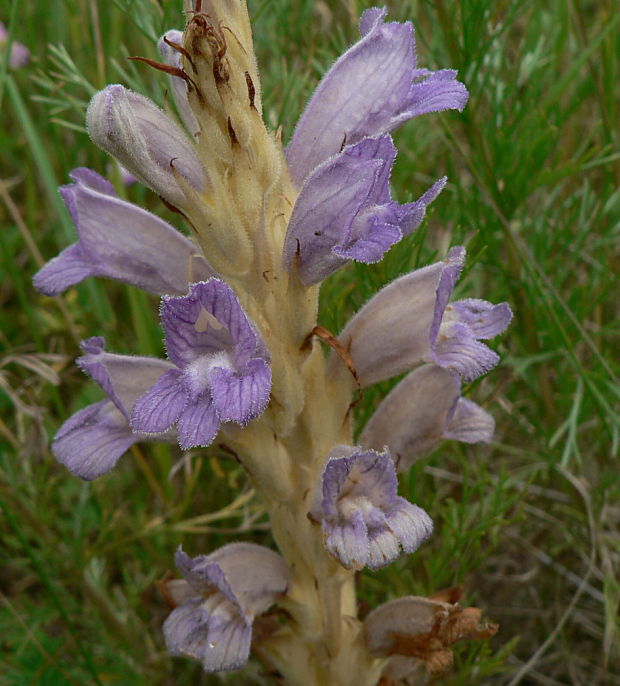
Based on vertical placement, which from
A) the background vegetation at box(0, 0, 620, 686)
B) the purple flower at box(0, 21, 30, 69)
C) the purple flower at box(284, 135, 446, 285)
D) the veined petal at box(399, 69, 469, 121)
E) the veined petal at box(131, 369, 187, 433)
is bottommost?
the background vegetation at box(0, 0, 620, 686)

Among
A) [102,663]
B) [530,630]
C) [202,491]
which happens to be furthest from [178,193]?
[530,630]

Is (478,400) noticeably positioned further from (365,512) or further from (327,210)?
(327,210)

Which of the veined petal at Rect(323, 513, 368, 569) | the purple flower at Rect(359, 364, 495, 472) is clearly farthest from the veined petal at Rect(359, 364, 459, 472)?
the veined petal at Rect(323, 513, 368, 569)

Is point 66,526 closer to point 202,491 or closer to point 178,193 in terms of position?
point 202,491

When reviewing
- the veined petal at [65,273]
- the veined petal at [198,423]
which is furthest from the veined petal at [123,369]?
the veined petal at [198,423]

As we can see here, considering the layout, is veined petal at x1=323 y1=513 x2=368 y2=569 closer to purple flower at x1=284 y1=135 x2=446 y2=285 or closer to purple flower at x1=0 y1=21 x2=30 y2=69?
purple flower at x1=284 y1=135 x2=446 y2=285

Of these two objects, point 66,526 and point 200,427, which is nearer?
point 200,427
